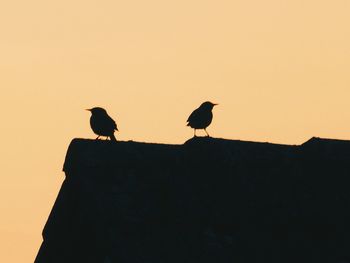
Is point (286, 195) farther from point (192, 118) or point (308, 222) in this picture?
point (192, 118)

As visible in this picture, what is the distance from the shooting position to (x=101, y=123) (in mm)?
21688

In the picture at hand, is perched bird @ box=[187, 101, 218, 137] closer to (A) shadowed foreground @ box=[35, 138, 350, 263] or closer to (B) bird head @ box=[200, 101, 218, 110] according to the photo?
(B) bird head @ box=[200, 101, 218, 110]

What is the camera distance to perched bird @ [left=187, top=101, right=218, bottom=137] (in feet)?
77.1

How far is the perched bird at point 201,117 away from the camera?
77.1ft

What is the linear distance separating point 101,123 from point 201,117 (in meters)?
2.73

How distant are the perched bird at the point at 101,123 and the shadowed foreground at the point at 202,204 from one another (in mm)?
2540

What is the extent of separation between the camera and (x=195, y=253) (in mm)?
15898

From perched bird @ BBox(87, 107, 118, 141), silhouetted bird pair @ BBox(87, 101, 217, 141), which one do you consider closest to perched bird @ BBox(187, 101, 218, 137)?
silhouetted bird pair @ BBox(87, 101, 217, 141)

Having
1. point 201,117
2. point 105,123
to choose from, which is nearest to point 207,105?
point 201,117

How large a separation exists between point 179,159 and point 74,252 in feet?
7.68

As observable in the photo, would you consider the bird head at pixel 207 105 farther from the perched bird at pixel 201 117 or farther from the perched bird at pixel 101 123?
the perched bird at pixel 101 123

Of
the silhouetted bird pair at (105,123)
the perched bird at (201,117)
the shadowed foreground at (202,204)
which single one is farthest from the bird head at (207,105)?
the shadowed foreground at (202,204)

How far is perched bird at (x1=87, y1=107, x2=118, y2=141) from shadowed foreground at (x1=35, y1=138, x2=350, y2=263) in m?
2.54

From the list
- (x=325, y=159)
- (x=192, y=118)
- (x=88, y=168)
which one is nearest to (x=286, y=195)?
(x=325, y=159)
